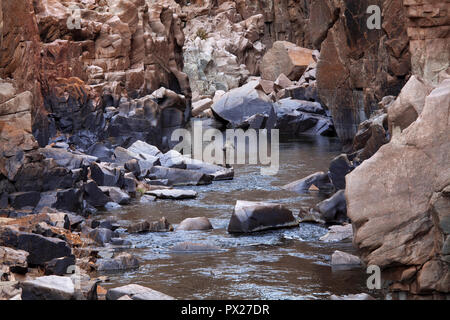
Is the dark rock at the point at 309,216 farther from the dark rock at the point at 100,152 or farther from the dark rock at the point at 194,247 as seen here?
the dark rock at the point at 100,152

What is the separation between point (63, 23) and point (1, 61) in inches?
353

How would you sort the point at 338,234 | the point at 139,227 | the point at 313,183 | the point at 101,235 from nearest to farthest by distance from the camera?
A: the point at 101,235
the point at 338,234
the point at 139,227
the point at 313,183

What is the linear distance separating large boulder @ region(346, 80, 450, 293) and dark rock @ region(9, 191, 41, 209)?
20.8ft

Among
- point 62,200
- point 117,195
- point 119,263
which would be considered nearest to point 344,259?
point 119,263

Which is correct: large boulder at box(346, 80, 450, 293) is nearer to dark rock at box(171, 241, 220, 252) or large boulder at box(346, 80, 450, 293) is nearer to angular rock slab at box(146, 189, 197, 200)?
dark rock at box(171, 241, 220, 252)

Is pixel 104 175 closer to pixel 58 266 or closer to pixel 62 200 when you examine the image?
pixel 62 200

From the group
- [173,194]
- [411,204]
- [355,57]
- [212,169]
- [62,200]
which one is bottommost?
[173,194]

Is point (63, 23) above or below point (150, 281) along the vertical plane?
above

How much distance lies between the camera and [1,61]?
12742mm

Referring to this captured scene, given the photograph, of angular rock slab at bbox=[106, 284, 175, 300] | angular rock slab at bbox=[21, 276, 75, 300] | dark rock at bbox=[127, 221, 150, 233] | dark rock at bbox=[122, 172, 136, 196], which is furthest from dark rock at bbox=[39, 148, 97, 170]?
angular rock slab at bbox=[21, 276, 75, 300]

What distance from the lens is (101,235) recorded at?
10.8 meters

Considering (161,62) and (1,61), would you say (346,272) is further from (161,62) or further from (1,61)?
(161,62)

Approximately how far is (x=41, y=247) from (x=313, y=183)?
8491mm
